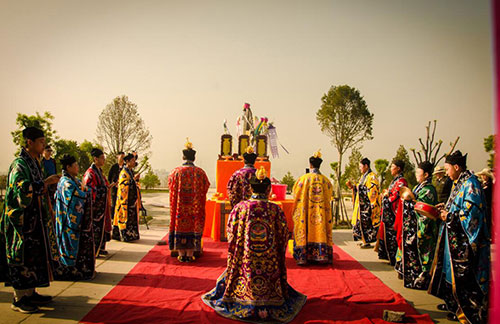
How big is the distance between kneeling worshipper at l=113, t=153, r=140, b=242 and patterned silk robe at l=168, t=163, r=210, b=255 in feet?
5.99

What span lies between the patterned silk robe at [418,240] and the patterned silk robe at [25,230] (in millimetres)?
5240

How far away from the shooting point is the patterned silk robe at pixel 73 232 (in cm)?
465

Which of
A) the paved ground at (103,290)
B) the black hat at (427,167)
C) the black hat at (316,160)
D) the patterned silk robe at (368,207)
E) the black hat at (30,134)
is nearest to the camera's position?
the paved ground at (103,290)

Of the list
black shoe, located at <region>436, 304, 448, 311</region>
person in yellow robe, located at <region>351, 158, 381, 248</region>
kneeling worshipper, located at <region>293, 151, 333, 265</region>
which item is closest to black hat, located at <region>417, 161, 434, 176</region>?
kneeling worshipper, located at <region>293, 151, 333, 265</region>

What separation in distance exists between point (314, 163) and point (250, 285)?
127 inches

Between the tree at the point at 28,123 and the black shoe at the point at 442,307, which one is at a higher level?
the tree at the point at 28,123

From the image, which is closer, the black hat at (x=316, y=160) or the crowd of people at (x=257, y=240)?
the crowd of people at (x=257, y=240)

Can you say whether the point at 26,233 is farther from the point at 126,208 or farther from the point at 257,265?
the point at 126,208

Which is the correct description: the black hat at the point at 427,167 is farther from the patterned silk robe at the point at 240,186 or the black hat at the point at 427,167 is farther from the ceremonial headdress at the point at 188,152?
the ceremonial headdress at the point at 188,152

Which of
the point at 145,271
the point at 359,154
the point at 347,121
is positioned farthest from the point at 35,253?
the point at 359,154

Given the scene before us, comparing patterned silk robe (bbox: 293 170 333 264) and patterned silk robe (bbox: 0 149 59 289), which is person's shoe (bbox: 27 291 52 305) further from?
patterned silk robe (bbox: 293 170 333 264)

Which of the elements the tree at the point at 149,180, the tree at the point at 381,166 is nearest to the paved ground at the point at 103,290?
the tree at the point at 381,166

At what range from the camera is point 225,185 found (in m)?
9.00

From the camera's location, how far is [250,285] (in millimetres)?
3639
